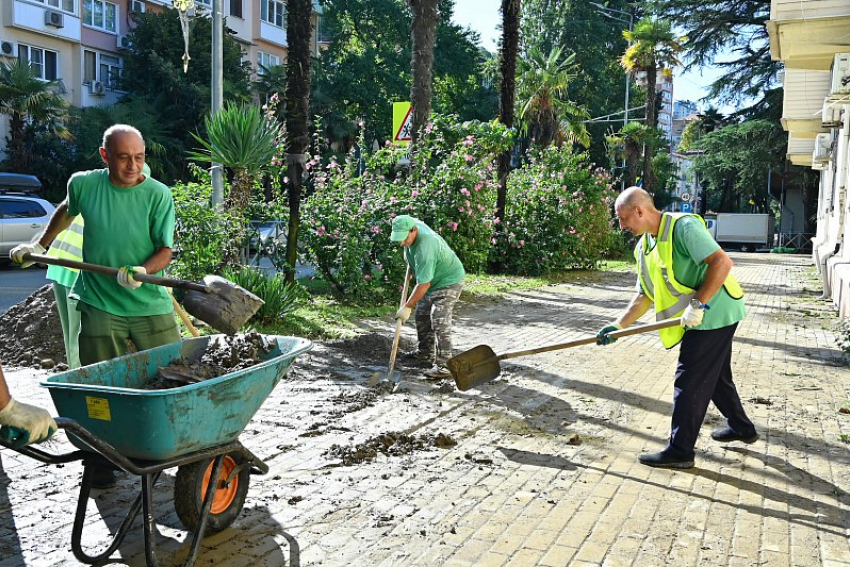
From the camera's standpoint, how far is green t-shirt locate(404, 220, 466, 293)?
7984 mm

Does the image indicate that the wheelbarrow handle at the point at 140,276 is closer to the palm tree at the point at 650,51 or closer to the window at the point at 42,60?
the window at the point at 42,60

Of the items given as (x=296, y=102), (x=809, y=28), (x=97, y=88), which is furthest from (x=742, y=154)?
(x=296, y=102)

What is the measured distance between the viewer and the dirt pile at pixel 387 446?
5617 millimetres

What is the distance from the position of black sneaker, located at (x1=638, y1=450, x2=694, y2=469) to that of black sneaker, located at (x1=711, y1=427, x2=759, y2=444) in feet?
2.50

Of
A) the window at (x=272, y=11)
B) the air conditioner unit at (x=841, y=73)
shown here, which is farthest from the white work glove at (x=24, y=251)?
A: the window at (x=272, y=11)

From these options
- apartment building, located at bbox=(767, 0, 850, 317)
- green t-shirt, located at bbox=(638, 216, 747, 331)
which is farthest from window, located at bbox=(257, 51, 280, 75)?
green t-shirt, located at bbox=(638, 216, 747, 331)

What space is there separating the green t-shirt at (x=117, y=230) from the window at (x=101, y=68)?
32.8 meters

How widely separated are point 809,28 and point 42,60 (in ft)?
94.7

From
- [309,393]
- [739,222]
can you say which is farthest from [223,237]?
[739,222]

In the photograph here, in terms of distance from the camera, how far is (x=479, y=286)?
16750mm

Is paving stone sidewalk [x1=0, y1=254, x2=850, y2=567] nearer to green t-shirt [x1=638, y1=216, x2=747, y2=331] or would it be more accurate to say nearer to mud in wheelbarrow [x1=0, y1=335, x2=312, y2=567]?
mud in wheelbarrow [x1=0, y1=335, x2=312, y2=567]

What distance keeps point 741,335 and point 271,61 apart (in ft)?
119

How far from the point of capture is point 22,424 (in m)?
2.87

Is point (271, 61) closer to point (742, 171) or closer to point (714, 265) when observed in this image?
point (742, 171)
